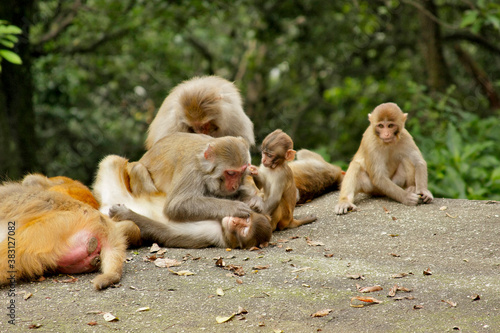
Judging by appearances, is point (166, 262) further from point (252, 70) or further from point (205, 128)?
point (252, 70)

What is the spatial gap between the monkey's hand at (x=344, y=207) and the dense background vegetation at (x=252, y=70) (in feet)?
11.9

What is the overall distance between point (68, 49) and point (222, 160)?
26.9 feet

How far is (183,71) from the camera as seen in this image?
45.6ft

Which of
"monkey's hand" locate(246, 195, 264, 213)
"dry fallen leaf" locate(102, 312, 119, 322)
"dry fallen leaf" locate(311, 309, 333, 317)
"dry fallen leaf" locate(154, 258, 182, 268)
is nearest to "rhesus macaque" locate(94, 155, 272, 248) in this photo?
"monkey's hand" locate(246, 195, 264, 213)

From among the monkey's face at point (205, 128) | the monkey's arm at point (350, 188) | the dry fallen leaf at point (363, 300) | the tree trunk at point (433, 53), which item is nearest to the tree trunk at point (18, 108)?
the monkey's face at point (205, 128)

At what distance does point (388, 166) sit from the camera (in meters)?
6.27

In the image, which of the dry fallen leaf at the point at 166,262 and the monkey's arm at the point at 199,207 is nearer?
the dry fallen leaf at the point at 166,262

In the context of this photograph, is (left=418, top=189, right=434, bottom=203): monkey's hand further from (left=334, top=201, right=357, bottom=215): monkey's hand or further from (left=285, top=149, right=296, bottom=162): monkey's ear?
(left=285, top=149, right=296, bottom=162): monkey's ear

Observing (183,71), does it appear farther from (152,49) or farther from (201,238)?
(201,238)

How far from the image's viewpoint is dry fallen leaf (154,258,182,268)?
4.48 m

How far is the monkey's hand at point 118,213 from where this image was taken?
5.05 metres

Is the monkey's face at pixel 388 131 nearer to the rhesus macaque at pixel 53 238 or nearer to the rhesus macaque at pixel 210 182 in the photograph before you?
the rhesus macaque at pixel 210 182

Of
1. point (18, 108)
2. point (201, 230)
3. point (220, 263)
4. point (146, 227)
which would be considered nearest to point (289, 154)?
point (201, 230)

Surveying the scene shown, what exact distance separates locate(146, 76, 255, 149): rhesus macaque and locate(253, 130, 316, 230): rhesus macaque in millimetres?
949
